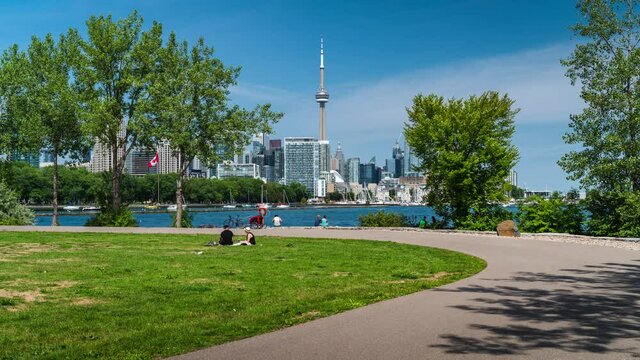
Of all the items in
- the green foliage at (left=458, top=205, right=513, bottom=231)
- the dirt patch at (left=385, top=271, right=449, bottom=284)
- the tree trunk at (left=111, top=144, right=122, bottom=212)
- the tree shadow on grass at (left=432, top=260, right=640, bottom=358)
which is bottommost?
the dirt patch at (left=385, top=271, right=449, bottom=284)

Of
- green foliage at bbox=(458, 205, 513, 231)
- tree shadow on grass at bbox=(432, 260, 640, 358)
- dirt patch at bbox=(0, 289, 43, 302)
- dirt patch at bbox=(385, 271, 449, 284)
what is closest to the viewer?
tree shadow on grass at bbox=(432, 260, 640, 358)

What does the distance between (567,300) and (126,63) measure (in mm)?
36179

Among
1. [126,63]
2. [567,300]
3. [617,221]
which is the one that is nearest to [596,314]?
[567,300]

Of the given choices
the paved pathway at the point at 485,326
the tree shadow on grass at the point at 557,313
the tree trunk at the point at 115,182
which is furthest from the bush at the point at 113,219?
the tree shadow on grass at the point at 557,313

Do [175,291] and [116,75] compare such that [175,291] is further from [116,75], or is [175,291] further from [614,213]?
[116,75]

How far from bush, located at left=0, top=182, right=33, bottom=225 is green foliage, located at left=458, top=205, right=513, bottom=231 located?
31521mm

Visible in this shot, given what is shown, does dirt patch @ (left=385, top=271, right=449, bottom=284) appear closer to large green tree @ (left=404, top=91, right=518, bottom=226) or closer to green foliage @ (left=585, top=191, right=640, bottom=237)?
green foliage @ (left=585, top=191, right=640, bottom=237)

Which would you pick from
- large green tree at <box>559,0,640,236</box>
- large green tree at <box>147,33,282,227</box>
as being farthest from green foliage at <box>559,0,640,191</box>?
large green tree at <box>147,33,282,227</box>

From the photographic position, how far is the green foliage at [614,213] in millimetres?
26812

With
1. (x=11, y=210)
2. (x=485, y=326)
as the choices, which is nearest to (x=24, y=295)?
(x=485, y=326)

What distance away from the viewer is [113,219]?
4047cm

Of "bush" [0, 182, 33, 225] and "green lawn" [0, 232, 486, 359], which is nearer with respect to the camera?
"green lawn" [0, 232, 486, 359]

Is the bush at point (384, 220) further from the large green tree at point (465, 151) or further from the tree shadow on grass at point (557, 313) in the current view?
the tree shadow on grass at point (557, 313)

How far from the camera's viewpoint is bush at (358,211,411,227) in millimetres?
40875
